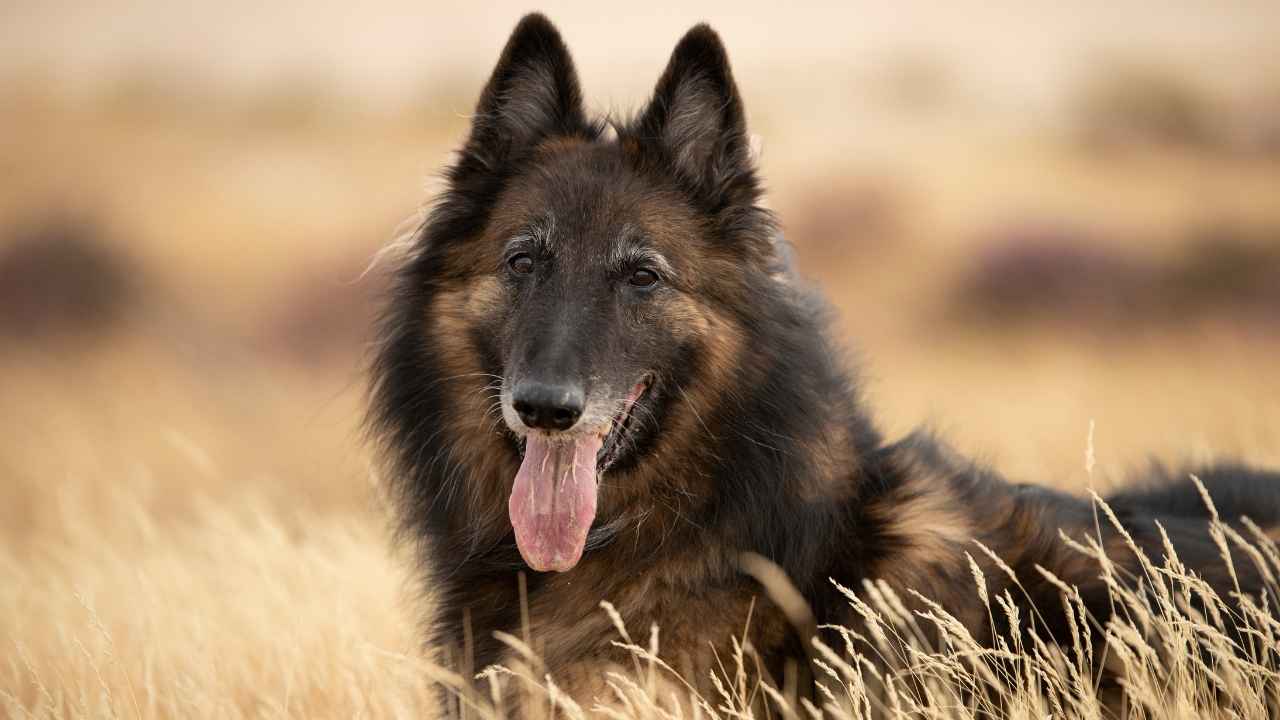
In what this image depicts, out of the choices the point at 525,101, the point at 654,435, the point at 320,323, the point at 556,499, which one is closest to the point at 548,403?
the point at 556,499

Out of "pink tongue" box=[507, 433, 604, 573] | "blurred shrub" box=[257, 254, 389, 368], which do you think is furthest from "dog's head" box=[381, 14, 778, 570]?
"blurred shrub" box=[257, 254, 389, 368]

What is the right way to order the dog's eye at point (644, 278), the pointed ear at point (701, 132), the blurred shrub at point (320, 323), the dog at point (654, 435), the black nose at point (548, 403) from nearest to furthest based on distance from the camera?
1. the black nose at point (548, 403)
2. the dog at point (654, 435)
3. the dog's eye at point (644, 278)
4. the pointed ear at point (701, 132)
5. the blurred shrub at point (320, 323)

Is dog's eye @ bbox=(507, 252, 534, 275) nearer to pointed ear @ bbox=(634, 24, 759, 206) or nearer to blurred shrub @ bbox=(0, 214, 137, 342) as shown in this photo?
pointed ear @ bbox=(634, 24, 759, 206)

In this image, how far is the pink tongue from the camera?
3.66 m

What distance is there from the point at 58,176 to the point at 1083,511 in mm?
26408

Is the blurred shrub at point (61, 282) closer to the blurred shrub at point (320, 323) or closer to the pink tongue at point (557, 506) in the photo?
the blurred shrub at point (320, 323)

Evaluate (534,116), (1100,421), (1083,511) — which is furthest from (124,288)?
(1083,511)

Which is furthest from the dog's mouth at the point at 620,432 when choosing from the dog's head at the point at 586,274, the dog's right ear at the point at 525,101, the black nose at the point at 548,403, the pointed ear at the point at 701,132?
the dog's right ear at the point at 525,101

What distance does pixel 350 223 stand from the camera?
82.0ft

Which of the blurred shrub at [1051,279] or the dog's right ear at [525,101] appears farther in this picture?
the blurred shrub at [1051,279]

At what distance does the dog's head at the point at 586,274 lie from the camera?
3.67 meters

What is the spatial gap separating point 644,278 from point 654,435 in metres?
0.56

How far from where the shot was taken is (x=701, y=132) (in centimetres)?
407

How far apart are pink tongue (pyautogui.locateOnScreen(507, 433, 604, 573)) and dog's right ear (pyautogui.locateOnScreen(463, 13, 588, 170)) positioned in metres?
1.19
